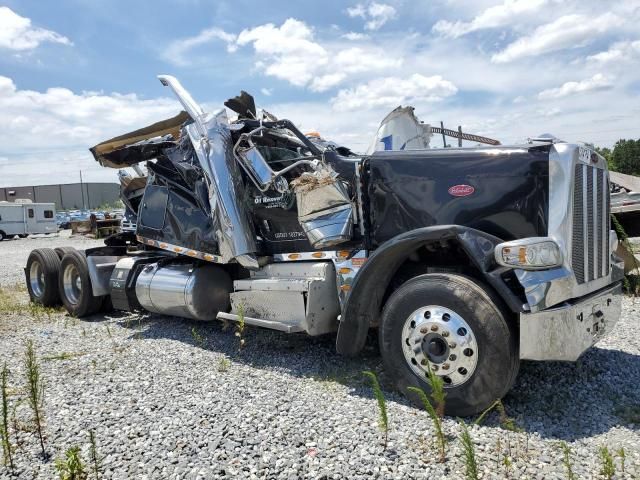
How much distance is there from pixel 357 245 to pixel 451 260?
0.86 m

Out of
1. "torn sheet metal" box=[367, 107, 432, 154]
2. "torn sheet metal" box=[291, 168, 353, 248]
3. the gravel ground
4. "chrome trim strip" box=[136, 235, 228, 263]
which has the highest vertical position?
"torn sheet metal" box=[367, 107, 432, 154]

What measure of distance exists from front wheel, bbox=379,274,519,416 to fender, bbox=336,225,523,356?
0.49ft

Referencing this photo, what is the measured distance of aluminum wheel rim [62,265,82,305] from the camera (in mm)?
8328

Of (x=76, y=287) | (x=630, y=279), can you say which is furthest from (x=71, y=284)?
(x=630, y=279)

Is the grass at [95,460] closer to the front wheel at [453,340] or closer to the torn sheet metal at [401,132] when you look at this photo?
the front wheel at [453,340]

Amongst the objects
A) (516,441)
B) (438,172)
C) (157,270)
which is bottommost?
(516,441)

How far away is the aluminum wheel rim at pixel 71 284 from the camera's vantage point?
8328 mm

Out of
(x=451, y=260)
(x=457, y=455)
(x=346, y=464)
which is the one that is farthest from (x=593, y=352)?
(x=346, y=464)

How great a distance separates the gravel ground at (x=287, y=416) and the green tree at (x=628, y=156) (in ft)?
136

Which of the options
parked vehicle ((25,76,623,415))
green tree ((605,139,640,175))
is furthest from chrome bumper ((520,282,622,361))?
green tree ((605,139,640,175))

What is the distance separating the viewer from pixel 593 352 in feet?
17.2

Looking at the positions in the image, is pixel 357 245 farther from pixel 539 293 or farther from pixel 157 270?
pixel 157 270

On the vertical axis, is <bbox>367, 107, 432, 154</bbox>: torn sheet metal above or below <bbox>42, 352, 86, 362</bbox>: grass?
above

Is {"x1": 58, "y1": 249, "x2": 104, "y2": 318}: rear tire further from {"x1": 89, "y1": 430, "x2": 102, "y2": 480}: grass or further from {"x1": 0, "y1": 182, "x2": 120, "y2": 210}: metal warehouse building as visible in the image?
{"x1": 0, "y1": 182, "x2": 120, "y2": 210}: metal warehouse building
